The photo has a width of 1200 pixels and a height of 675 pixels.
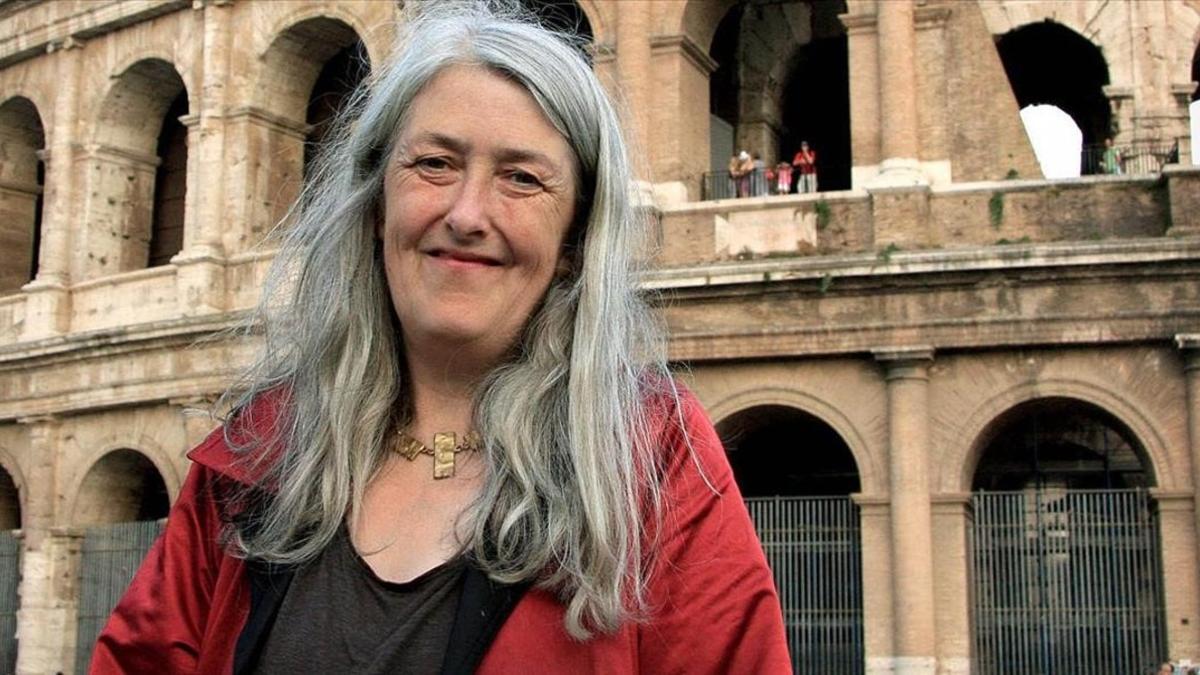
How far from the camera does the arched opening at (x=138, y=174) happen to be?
16.4 m

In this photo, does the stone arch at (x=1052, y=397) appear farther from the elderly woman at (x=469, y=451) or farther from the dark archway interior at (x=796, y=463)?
the elderly woman at (x=469, y=451)

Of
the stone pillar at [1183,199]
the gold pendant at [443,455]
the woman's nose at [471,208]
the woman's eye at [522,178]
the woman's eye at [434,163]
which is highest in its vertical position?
the stone pillar at [1183,199]

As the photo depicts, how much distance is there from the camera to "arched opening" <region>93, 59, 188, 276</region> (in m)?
16.4

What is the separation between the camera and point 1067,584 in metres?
12.0

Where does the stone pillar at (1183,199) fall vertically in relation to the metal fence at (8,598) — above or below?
above

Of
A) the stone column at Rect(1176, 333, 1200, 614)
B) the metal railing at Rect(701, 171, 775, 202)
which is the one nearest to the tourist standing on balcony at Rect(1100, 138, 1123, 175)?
the stone column at Rect(1176, 333, 1200, 614)

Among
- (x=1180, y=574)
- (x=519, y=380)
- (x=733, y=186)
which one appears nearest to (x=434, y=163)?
(x=519, y=380)

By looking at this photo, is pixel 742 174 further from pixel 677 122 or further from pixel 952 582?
pixel 952 582

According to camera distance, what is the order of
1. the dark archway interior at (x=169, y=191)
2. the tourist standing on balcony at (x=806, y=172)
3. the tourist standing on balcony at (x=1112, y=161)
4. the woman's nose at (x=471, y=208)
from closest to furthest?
1. the woman's nose at (x=471, y=208)
2. the tourist standing on balcony at (x=1112, y=161)
3. the tourist standing on balcony at (x=806, y=172)
4. the dark archway interior at (x=169, y=191)

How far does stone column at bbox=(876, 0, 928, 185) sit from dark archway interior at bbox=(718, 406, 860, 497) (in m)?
3.03

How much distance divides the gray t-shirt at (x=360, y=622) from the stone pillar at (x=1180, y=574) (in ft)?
36.0

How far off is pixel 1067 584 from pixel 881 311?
8.56 feet

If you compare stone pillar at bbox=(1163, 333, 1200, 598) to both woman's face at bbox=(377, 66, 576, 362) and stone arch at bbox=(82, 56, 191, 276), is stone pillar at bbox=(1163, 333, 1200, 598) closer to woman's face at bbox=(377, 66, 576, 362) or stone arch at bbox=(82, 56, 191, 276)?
stone arch at bbox=(82, 56, 191, 276)

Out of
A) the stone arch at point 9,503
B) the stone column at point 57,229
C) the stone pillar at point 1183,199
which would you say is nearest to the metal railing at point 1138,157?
the stone pillar at point 1183,199
